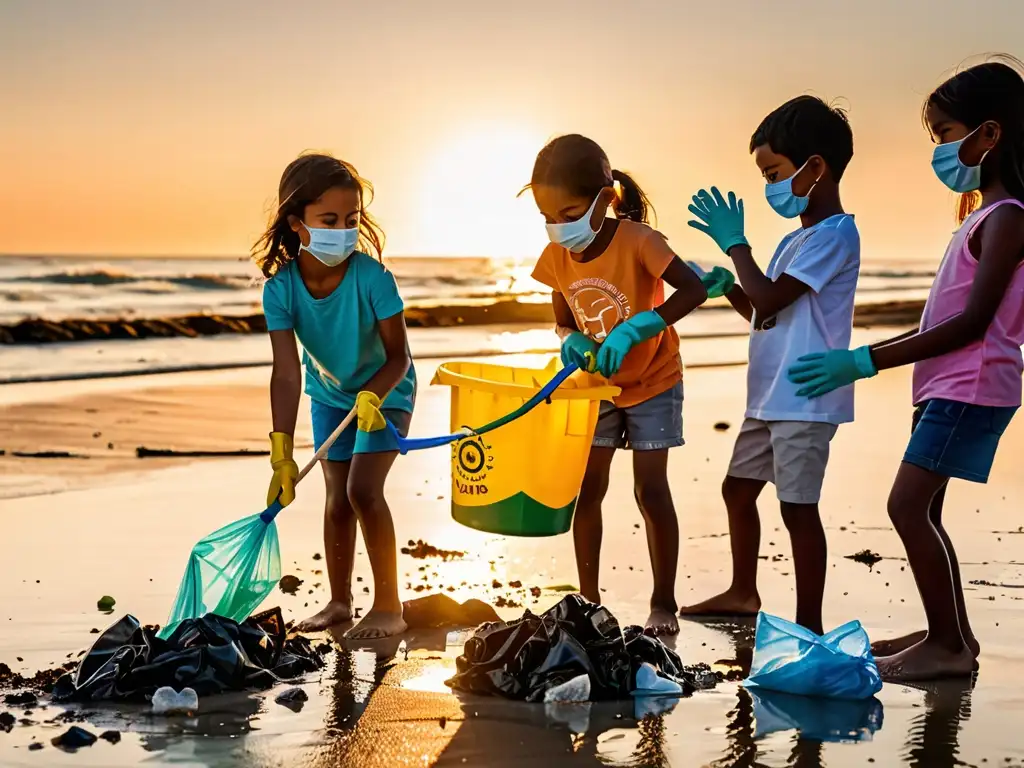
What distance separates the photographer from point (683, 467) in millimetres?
7727

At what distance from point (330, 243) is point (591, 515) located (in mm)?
1410

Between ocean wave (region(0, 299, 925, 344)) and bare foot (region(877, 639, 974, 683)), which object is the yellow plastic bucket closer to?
bare foot (region(877, 639, 974, 683))

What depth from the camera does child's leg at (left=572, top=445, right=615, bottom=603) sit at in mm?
4879

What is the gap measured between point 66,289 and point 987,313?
69.5ft

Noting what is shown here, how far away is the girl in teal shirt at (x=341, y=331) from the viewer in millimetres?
4750

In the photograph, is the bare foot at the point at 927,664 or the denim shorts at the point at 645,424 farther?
the denim shorts at the point at 645,424

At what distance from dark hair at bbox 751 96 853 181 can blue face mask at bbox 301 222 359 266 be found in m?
1.52

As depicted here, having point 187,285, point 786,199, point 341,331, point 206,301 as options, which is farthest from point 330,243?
point 187,285

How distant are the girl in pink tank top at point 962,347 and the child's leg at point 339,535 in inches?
76.9

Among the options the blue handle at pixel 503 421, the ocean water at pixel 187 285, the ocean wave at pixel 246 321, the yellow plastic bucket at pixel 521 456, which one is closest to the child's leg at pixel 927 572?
the yellow plastic bucket at pixel 521 456

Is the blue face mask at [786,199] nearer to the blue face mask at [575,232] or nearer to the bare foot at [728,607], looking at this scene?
the blue face mask at [575,232]

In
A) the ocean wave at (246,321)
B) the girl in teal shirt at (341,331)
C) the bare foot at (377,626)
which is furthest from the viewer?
the ocean wave at (246,321)

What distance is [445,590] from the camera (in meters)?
5.13

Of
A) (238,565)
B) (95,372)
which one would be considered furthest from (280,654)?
(95,372)
